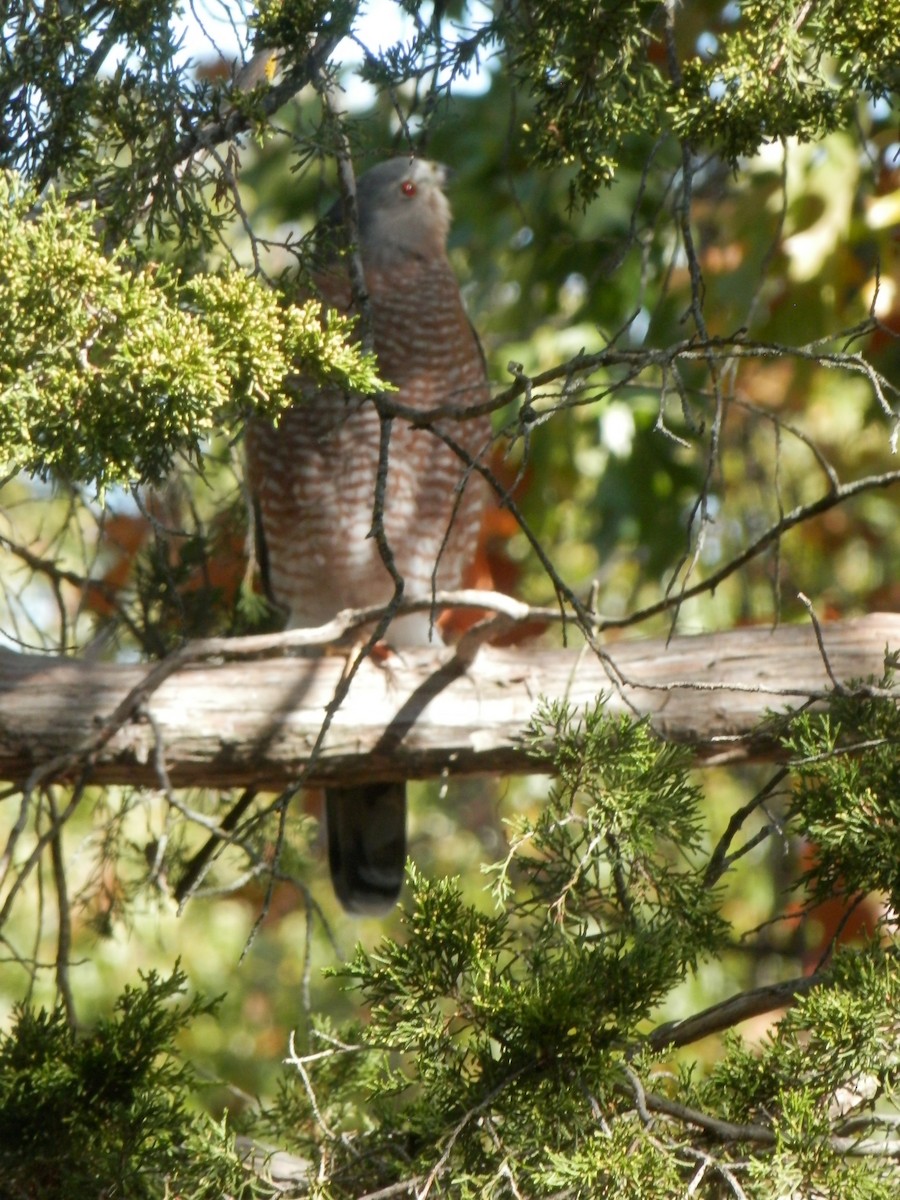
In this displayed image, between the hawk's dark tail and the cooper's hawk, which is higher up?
the cooper's hawk

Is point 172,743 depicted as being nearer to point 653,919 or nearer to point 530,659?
point 530,659

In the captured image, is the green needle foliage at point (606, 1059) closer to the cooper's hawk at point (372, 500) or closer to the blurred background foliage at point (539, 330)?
the blurred background foliage at point (539, 330)

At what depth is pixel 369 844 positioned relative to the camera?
3896 mm

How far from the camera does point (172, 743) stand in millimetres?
2818

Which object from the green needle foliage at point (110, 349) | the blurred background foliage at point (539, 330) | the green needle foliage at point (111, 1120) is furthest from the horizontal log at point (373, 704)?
the green needle foliage at point (110, 349)

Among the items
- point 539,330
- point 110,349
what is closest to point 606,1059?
point 110,349

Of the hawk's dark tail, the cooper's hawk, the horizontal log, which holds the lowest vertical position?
the hawk's dark tail

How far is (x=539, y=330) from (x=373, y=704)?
221 centimetres

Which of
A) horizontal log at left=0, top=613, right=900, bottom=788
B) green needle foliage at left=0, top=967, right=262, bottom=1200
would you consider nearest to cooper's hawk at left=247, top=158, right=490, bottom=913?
horizontal log at left=0, top=613, right=900, bottom=788

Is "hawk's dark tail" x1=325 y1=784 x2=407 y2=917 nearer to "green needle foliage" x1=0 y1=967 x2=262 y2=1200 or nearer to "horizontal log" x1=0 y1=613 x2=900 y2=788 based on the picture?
"horizontal log" x1=0 y1=613 x2=900 y2=788

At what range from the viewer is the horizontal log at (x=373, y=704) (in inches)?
109

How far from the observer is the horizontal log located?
2777 mm

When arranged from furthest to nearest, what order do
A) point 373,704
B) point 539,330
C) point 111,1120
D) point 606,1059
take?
point 539,330, point 373,704, point 111,1120, point 606,1059

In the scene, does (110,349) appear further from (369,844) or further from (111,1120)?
(369,844)
